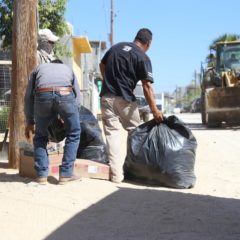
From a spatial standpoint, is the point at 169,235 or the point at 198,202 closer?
the point at 169,235

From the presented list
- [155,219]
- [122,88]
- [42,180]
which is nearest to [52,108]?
[42,180]

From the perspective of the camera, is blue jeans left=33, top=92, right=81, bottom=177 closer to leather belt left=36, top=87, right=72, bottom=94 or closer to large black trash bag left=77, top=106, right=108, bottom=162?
leather belt left=36, top=87, right=72, bottom=94

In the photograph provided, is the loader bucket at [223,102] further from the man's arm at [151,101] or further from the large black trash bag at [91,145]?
the man's arm at [151,101]

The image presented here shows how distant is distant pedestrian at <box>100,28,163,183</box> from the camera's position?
21.7ft

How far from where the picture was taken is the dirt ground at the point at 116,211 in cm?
457

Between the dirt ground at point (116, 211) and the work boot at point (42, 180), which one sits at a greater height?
the work boot at point (42, 180)

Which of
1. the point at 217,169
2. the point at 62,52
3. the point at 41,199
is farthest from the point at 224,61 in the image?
the point at 41,199

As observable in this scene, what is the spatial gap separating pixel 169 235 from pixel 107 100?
2538mm

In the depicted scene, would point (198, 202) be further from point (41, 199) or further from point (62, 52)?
point (62, 52)

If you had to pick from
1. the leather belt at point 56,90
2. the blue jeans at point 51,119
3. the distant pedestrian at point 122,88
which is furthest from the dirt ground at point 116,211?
the leather belt at point 56,90

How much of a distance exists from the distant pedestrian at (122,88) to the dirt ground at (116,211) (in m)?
0.50

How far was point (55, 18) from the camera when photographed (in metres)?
17.9

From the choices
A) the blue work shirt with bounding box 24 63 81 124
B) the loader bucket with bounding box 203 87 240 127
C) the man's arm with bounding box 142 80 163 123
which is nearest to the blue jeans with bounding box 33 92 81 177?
the blue work shirt with bounding box 24 63 81 124

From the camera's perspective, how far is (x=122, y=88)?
6.65 meters
